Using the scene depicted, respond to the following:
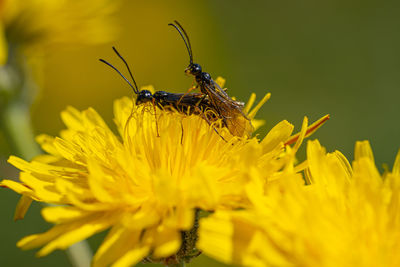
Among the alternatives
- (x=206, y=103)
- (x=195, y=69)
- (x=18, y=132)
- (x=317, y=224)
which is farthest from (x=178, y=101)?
(x=18, y=132)

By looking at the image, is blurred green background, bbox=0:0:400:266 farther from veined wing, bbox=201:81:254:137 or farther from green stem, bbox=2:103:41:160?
veined wing, bbox=201:81:254:137

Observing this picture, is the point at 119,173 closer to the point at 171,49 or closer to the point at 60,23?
the point at 60,23

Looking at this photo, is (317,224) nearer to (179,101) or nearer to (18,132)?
(179,101)

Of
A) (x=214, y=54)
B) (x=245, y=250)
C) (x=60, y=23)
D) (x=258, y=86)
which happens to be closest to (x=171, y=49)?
(x=214, y=54)

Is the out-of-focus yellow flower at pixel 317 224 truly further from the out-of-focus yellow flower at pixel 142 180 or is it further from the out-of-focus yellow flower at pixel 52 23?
the out-of-focus yellow flower at pixel 52 23

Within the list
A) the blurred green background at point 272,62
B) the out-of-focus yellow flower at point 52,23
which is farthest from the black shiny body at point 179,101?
the blurred green background at point 272,62

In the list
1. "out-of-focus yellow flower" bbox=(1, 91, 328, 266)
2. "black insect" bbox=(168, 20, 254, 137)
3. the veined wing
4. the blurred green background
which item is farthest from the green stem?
the blurred green background
